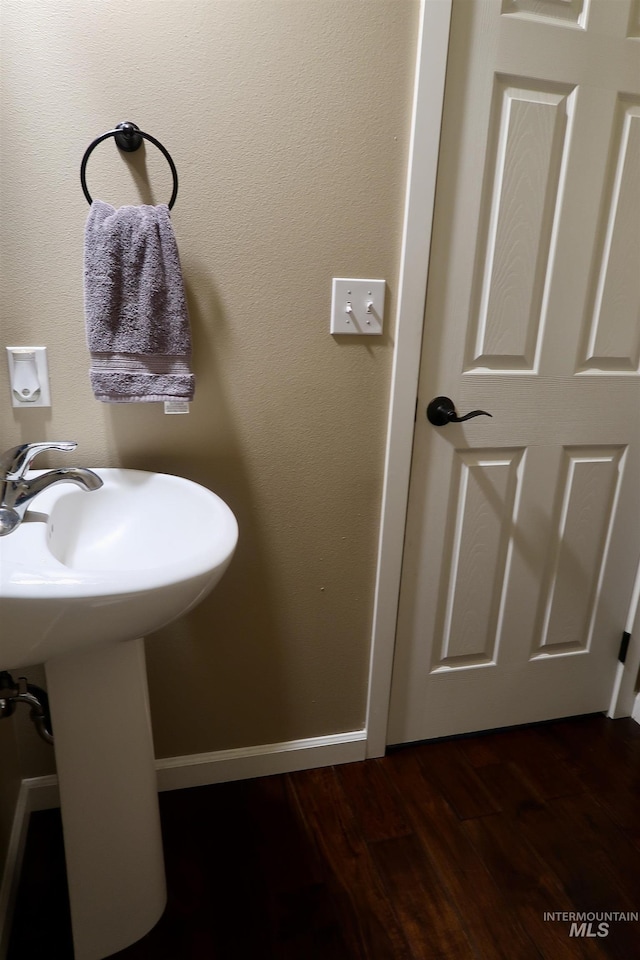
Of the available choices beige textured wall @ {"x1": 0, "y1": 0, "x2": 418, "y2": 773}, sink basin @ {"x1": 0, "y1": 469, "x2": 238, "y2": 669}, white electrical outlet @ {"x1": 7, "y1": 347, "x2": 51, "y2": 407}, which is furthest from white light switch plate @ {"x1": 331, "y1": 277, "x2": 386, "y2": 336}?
white electrical outlet @ {"x1": 7, "y1": 347, "x2": 51, "y2": 407}

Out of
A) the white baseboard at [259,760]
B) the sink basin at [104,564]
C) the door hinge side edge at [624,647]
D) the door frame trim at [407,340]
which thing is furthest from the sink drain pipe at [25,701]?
the door hinge side edge at [624,647]

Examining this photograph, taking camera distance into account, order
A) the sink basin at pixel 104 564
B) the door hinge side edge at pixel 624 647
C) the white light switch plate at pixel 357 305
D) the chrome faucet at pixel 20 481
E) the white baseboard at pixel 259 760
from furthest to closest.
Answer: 1. the door hinge side edge at pixel 624 647
2. the white baseboard at pixel 259 760
3. the white light switch plate at pixel 357 305
4. the chrome faucet at pixel 20 481
5. the sink basin at pixel 104 564

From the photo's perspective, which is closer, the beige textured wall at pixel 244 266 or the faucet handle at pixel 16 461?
the faucet handle at pixel 16 461

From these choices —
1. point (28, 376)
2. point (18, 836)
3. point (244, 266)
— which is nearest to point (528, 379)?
point (244, 266)

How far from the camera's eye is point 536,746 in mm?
1648

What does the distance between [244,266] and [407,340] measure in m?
0.37

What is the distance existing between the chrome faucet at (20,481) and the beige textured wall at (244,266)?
0.23 meters

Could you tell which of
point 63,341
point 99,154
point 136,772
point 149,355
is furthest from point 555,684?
point 99,154

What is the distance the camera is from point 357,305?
1.25 m

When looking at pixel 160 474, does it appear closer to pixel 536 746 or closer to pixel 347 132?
pixel 347 132

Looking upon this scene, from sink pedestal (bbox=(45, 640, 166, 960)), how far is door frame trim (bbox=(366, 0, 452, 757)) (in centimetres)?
63

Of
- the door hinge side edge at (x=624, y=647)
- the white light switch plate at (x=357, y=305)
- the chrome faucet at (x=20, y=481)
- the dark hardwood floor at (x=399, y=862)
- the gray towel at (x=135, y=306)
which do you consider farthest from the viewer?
the door hinge side edge at (x=624, y=647)

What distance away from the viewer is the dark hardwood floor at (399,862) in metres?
1.13

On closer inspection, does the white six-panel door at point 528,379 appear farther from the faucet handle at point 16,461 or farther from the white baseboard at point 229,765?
the faucet handle at point 16,461
